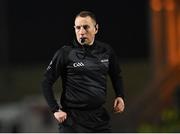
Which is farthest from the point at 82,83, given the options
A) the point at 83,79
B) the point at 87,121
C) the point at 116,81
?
the point at 116,81

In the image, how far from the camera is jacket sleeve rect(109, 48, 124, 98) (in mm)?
3911

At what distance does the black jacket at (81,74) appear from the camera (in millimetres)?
3764

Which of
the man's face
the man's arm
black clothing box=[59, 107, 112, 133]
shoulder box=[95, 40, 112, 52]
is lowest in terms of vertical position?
black clothing box=[59, 107, 112, 133]

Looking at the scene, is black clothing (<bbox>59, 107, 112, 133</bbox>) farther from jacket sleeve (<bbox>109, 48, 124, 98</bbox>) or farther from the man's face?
the man's face

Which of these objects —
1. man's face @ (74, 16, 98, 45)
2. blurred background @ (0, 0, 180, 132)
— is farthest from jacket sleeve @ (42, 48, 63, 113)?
blurred background @ (0, 0, 180, 132)

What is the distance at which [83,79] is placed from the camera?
12.4 ft

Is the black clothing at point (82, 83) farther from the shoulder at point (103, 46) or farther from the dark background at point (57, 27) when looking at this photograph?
the dark background at point (57, 27)

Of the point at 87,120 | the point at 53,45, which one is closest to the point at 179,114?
the point at 53,45

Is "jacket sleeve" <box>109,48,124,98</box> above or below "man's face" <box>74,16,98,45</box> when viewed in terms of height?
below

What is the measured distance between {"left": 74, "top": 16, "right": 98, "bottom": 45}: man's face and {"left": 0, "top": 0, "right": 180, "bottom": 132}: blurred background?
1681 cm

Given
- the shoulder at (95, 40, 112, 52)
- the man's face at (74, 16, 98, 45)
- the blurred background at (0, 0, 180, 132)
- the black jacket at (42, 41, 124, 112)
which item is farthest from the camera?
the blurred background at (0, 0, 180, 132)

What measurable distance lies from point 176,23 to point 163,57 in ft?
10.6

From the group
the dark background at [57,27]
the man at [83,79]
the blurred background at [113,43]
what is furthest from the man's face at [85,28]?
the dark background at [57,27]

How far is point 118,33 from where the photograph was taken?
75.3ft
